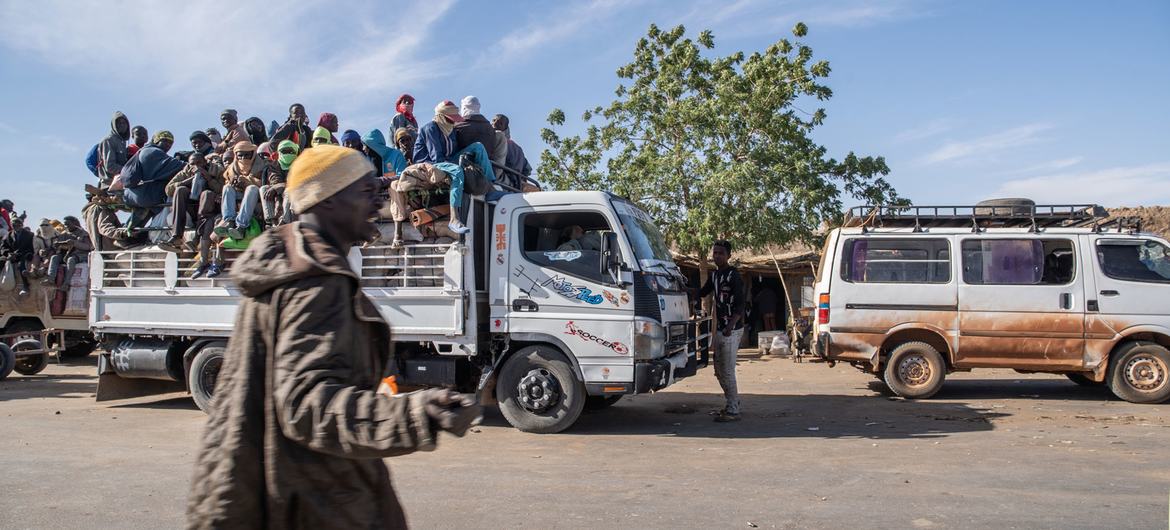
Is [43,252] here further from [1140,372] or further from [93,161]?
[1140,372]

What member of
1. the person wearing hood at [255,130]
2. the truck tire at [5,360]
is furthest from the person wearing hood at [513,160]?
the truck tire at [5,360]

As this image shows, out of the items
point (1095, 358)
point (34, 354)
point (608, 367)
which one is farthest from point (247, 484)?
point (34, 354)

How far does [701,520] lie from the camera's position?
5035 millimetres

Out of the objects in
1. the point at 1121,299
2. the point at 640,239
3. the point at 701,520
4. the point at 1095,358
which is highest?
the point at 640,239

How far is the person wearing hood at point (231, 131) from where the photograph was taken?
34.2ft

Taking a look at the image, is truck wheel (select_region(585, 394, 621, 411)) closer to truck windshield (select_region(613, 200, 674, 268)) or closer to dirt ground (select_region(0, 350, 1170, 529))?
dirt ground (select_region(0, 350, 1170, 529))

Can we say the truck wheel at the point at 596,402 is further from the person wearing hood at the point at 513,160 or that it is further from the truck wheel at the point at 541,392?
the person wearing hood at the point at 513,160

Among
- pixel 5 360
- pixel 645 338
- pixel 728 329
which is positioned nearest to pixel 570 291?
pixel 645 338

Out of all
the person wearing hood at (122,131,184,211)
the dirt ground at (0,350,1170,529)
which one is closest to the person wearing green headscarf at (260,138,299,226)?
the person wearing hood at (122,131,184,211)

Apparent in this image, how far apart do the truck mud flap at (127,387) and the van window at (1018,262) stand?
10497 mm

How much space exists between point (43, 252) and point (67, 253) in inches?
22.2

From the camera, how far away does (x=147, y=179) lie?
10469 mm

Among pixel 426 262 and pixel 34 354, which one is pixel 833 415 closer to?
pixel 426 262

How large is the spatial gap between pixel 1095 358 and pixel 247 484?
10.9 metres
